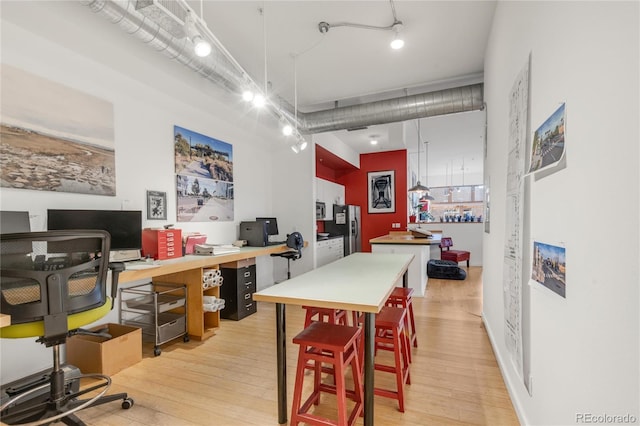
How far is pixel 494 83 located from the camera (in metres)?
2.82

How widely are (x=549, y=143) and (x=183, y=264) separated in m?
2.90

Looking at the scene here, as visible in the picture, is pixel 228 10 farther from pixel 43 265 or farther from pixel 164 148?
pixel 43 265

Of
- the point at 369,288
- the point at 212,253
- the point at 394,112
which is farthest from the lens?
the point at 394,112

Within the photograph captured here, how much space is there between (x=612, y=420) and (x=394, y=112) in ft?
12.4

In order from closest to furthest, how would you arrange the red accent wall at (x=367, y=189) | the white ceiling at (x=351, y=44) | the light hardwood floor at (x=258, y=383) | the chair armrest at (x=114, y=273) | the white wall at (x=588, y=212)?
the white wall at (x=588, y=212) → the light hardwood floor at (x=258, y=383) → the chair armrest at (x=114, y=273) → the white ceiling at (x=351, y=44) → the red accent wall at (x=367, y=189)

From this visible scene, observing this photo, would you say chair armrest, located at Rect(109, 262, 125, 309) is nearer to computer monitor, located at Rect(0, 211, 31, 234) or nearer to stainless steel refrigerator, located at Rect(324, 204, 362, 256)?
computer monitor, located at Rect(0, 211, 31, 234)

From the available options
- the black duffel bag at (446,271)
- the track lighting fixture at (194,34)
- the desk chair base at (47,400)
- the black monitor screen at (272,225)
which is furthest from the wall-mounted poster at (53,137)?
the black duffel bag at (446,271)

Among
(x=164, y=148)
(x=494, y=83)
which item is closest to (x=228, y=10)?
(x=164, y=148)

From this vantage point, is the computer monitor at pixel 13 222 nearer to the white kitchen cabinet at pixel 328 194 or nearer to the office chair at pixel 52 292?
the office chair at pixel 52 292

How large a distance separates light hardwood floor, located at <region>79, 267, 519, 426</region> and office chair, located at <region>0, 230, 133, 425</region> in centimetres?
30

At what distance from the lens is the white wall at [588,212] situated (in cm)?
81

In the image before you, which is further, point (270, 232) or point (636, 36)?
point (270, 232)

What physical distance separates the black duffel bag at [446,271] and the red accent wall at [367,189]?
1.40 m

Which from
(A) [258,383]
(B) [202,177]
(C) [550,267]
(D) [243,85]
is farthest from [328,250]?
(C) [550,267]
